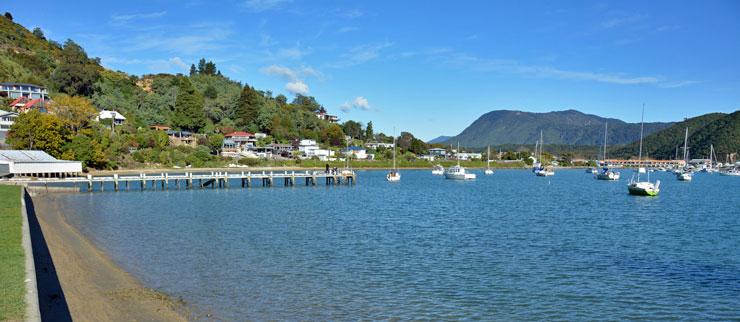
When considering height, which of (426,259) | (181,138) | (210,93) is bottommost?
(426,259)

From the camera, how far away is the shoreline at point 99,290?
14.4 m

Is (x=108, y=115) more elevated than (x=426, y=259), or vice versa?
(x=108, y=115)

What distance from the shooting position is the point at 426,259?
23.3 metres

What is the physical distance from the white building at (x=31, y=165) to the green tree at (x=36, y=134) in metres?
6.37

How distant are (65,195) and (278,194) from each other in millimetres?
19598

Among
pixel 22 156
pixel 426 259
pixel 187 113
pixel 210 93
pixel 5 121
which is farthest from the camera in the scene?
pixel 210 93

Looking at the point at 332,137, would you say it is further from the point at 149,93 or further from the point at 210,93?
the point at 149,93

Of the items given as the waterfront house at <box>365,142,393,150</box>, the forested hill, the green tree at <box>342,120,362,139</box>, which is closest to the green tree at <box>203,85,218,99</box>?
the forested hill

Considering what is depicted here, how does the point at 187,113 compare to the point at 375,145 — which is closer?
the point at 187,113

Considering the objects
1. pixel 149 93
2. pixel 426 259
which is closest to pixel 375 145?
pixel 149 93

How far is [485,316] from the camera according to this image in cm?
1541

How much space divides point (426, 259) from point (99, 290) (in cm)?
1240

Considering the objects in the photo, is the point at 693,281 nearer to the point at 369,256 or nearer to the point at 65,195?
the point at 369,256

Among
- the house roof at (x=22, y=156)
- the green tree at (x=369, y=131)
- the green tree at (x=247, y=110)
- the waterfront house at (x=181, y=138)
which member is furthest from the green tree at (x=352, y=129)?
the house roof at (x=22, y=156)
